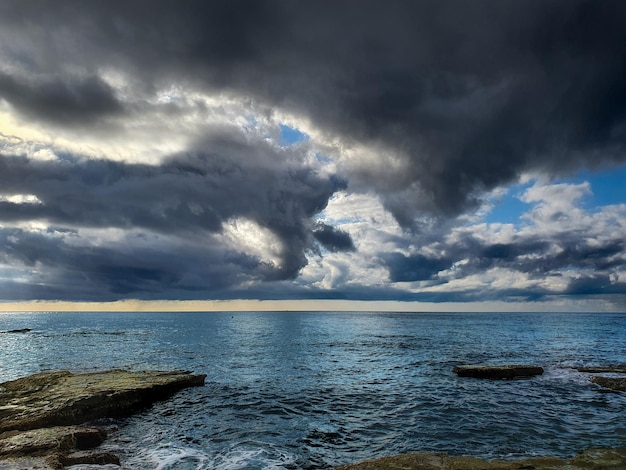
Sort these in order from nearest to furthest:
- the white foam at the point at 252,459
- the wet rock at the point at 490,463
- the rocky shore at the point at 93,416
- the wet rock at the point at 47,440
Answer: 1. the wet rock at the point at 490,463
2. the rocky shore at the point at 93,416
3. the wet rock at the point at 47,440
4. the white foam at the point at 252,459

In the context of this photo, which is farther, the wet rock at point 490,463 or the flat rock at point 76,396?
the flat rock at point 76,396

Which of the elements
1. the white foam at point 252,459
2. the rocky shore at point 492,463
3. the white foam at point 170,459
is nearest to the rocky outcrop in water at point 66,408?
the white foam at point 170,459

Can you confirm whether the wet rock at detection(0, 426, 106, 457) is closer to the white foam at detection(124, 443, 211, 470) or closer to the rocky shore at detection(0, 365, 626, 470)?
the rocky shore at detection(0, 365, 626, 470)

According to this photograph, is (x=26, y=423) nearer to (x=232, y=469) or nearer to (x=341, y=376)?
(x=232, y=469)

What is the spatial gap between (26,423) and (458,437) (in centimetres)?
2270

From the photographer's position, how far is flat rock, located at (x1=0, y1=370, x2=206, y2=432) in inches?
799

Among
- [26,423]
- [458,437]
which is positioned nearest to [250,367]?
[26,423]

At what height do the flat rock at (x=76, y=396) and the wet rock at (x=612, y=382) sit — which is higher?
the flat rock at (x=76, y=396)

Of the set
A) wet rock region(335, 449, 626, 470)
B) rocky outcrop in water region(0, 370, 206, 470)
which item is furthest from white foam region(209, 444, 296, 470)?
rocky outcrop in water region(0, 370, 206, 470)

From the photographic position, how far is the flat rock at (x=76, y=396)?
2030cm

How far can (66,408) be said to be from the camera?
21266 mm

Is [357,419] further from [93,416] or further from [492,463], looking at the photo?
Result: [93,416]

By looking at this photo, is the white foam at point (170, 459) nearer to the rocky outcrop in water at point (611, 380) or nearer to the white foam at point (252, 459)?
the white foam at point (252, 459)

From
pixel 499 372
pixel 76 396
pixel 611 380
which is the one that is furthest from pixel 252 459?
pixel 611 380
